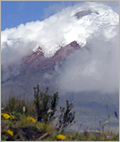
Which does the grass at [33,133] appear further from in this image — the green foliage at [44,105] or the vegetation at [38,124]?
the green foliage at [44,105]

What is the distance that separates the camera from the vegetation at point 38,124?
19.6ft

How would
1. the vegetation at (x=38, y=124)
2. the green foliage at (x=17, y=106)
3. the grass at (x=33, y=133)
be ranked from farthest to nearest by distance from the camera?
the green foliage at (x=17, y=106) → the vegetation at (x=38, y=124) → the grass at (x=33, y=133)

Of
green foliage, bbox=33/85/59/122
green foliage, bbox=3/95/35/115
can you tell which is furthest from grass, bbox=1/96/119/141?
green foliage, bbox=33/85/59/122

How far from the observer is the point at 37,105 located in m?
7.53

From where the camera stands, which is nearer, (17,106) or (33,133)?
(33,133)

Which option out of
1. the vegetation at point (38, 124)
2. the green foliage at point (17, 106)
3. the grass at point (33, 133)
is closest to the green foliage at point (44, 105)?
the vegetation at point (38, 124)

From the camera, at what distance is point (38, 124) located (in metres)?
6.60

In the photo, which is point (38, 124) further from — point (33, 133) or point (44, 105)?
point (44, 105)

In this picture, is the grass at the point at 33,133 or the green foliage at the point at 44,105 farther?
the green foliage at the point at 44,105

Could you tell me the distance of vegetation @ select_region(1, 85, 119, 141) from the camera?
598cm

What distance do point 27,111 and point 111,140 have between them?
3.03 metres

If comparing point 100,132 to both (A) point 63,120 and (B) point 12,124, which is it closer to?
(A) point 63,120

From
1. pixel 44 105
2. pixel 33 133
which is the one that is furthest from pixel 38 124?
pixel 44 105

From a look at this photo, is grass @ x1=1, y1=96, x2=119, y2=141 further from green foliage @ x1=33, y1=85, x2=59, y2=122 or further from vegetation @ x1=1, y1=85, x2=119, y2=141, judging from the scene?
green foliage @ x1=33, y1=85, x2=59, y2=122
